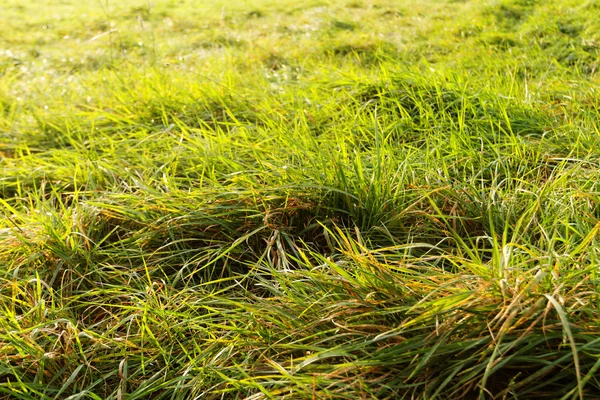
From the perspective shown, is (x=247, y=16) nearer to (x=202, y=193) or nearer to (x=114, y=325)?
(x=202, y=193)

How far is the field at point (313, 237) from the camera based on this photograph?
143 cm

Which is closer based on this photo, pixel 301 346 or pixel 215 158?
pixel 301 346

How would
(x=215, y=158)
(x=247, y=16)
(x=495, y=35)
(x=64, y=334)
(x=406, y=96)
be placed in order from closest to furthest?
(x=64, y=334) < (x=215, y=158) < (x=406, y=96) < (x=495, y=35) < (x=247, y=16)

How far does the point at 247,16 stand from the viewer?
211 inches

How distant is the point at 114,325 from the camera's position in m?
1.89

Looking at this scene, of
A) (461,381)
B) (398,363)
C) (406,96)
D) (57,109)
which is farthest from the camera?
(57,109)

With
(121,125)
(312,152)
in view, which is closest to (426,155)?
(312,152)

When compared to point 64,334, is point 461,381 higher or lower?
higher

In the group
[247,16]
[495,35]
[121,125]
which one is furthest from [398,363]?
[247,16]

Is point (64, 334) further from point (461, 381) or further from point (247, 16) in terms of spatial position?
point (247, 16)

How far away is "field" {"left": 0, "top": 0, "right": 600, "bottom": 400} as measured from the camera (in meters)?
1.43

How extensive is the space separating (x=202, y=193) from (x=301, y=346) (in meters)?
0.86

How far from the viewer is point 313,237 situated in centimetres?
213

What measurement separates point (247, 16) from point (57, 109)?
7.39 ft
